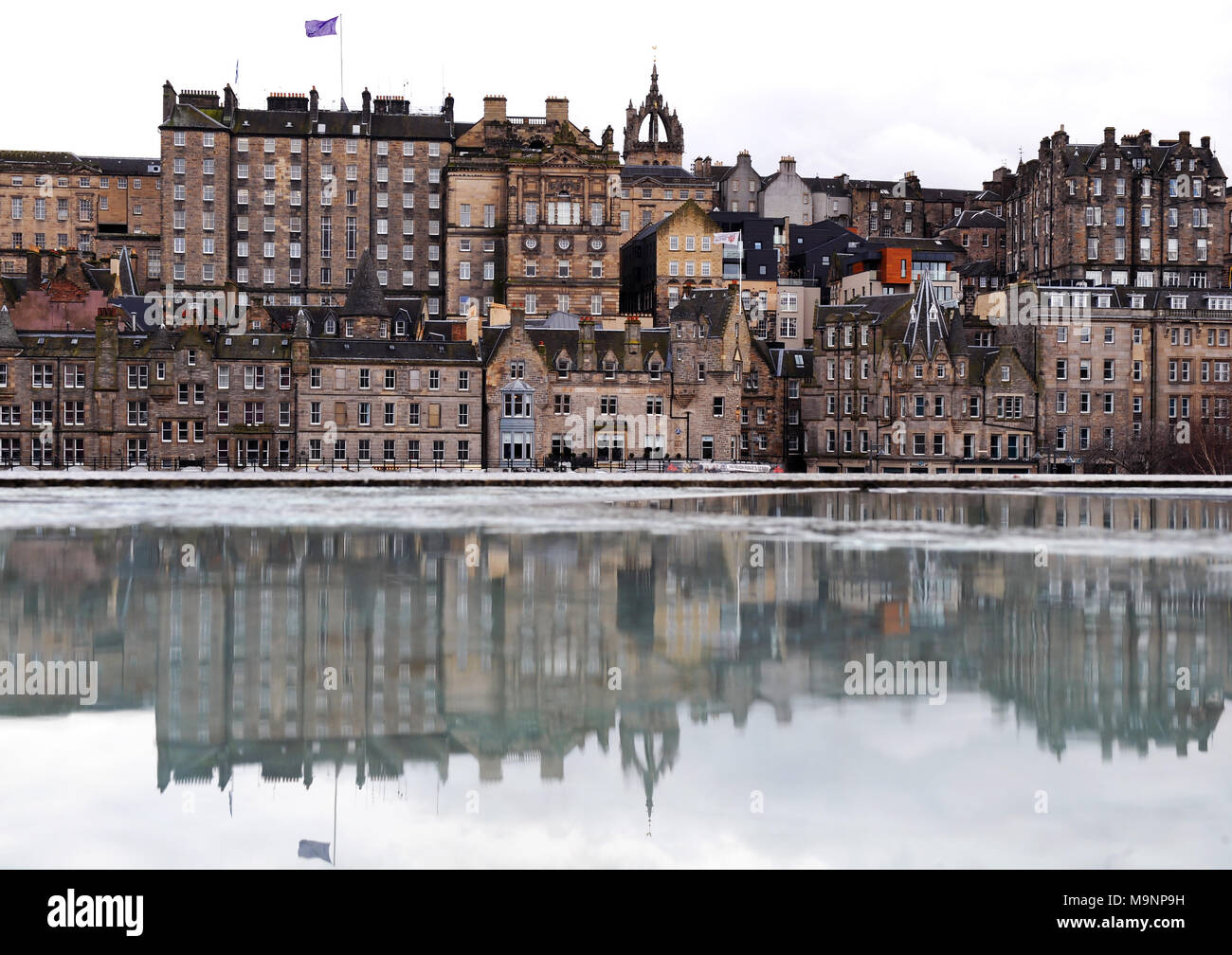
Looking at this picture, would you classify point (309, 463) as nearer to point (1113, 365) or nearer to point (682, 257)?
point (682, 257)

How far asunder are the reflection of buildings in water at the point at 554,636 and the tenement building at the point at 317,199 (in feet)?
242

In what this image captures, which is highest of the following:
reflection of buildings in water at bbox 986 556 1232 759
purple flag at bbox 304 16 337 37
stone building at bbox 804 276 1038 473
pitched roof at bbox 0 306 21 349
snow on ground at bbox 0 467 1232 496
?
purple flag at bbox 304 16 337 37

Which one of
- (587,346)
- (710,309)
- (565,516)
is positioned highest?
(710,309)

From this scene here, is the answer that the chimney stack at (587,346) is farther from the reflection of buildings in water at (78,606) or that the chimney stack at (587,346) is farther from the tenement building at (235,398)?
the reflection of buildings in water at (78,606)

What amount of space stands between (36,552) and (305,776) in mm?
23695

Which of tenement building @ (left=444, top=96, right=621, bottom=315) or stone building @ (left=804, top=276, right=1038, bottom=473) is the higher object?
tenement building @ (left=444, top=96, right=621, bottom=315)

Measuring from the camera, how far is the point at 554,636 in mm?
24422

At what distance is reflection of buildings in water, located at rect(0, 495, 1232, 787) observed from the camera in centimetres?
1808

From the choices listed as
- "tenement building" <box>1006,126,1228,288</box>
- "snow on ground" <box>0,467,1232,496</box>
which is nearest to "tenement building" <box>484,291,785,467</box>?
"snow on ground" <box>0,467,1232,496</box>

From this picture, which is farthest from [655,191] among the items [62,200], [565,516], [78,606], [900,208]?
[78,606]

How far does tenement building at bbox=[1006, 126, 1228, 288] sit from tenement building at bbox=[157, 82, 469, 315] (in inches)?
1929

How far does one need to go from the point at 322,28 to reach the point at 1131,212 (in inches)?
2583

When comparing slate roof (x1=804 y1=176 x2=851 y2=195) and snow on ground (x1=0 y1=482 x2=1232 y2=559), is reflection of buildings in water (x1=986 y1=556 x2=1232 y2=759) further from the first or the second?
slate roof (x1=804 y1=176 x2=851 y2=195)

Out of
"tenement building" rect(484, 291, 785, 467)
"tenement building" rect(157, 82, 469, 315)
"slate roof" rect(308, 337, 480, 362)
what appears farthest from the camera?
"tenement building" rect(157, 82, 469, 315)
